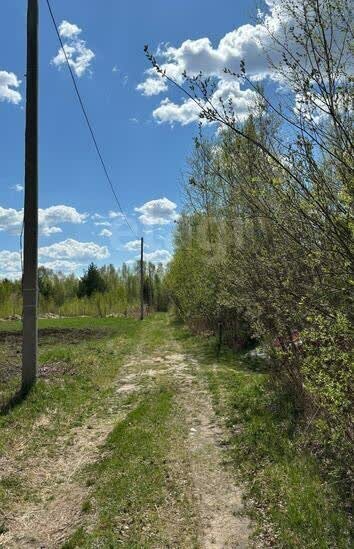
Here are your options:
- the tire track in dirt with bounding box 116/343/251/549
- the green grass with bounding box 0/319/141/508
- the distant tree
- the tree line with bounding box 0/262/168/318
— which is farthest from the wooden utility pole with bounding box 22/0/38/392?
the distant tree

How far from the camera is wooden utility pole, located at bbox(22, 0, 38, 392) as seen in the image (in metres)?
8.55

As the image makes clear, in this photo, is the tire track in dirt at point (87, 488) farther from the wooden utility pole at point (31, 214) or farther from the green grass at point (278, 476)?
the wooden utility pole at point (31, 214)

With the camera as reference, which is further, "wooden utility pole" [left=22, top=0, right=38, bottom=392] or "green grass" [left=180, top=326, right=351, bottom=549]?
"wooden utility pole" [left=22, top=0, right=38, bottom=392]

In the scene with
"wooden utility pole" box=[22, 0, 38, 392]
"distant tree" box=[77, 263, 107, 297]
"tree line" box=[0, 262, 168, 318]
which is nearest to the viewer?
"wooden utility pole" box=[22, 0, 38, 392]

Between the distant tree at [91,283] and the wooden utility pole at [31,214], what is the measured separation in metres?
46.0

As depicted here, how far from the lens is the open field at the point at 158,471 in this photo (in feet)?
13.0

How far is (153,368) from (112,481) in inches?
299

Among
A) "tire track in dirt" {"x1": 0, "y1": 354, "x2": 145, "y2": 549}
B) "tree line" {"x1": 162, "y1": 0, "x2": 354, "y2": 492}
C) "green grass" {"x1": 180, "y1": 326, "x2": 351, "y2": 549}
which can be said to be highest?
"tree line" {"x1": 162, "y1": 0, "x2": 354, "y2": 492}

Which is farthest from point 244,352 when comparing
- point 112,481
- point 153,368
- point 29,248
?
point 112,481

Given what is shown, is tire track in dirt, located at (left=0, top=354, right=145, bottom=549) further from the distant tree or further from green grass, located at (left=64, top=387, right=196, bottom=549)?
the distant tree

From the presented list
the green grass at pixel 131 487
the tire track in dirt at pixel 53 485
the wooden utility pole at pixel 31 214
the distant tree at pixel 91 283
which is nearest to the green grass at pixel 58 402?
the tire track in dirt at pixel 53 485

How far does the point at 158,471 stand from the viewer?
205 inches

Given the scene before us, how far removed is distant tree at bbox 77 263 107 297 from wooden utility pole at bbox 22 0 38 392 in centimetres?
4600

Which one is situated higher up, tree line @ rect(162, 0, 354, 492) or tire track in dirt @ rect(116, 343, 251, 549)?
tree line @ rect(162, 0, 354, 492)
